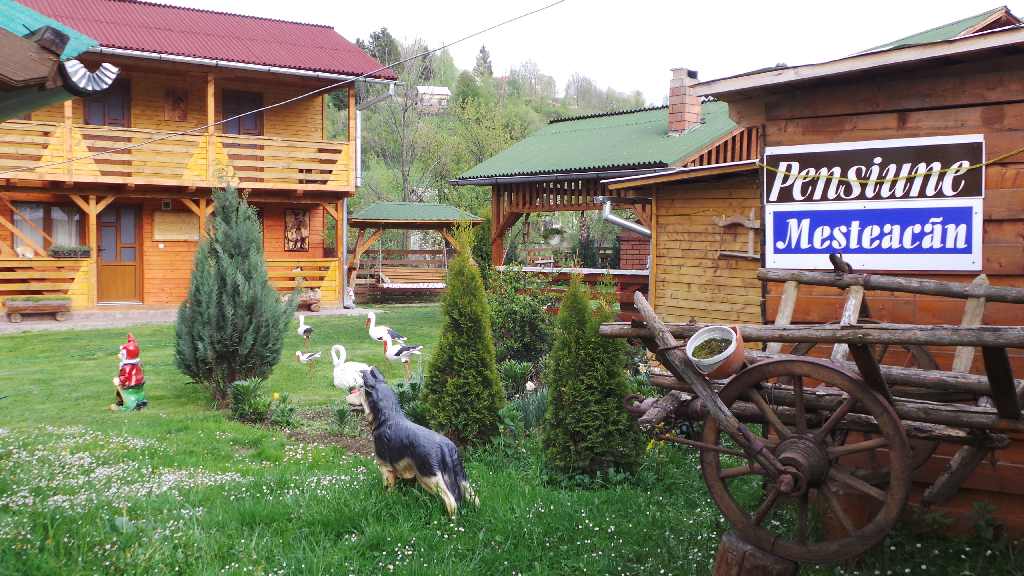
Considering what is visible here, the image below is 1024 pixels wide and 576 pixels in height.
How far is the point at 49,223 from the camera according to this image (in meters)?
21.7

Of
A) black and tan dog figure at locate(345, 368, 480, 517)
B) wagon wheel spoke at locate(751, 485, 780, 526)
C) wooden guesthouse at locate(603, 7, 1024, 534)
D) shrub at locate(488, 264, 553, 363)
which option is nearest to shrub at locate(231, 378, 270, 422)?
→ shrub at locate(488, 264, 553, 363)

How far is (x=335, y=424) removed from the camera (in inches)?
379

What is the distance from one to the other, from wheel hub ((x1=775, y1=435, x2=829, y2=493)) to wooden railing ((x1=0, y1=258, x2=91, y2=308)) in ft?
65.4

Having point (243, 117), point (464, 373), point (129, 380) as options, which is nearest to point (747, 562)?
point (464, 373)

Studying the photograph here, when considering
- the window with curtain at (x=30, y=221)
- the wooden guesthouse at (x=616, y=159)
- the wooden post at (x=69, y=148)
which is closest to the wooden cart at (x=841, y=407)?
the wooden guesthouse at (x=616, y=159)

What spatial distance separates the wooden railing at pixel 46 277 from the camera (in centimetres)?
1961

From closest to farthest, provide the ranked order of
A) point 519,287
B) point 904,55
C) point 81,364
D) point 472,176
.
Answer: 1. point 904,55
2. point 519,287
3. point 81,364
4. point 472,176

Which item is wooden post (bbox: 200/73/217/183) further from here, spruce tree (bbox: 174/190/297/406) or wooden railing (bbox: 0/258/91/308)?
spruce tree (bbox: 174/190/297/406)

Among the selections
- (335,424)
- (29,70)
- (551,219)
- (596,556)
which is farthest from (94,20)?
(551,219)

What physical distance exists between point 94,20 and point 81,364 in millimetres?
11242

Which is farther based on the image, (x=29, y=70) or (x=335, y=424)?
(x=335, y=424)

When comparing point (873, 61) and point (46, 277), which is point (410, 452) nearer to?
point (873, 61)

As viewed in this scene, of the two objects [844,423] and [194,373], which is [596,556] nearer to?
[844,423]

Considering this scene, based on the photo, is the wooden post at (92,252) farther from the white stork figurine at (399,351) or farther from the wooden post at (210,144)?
the white stork figurine at (399,351)
